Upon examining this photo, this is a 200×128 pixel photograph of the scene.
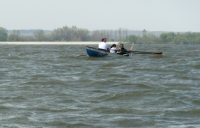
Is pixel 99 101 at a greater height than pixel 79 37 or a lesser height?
greater

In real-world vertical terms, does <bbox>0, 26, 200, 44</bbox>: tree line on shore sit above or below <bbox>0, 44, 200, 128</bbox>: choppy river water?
below

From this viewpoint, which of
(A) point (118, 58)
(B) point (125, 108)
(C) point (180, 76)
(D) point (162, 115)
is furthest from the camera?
(A) point (118, 58)

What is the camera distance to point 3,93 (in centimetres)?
1590

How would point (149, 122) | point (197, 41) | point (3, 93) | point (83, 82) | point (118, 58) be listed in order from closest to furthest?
point (149, 122), point (3, 93), point (83, 82), point (118, 58), point (197, 41)

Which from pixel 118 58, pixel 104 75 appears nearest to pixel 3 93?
pixel 104 75

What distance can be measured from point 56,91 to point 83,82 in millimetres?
2895

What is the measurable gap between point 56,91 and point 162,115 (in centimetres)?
467

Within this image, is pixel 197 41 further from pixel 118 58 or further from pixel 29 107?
pixel 29 107

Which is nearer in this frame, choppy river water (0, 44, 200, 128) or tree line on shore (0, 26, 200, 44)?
choppy river water (0, 44, 200, 128)

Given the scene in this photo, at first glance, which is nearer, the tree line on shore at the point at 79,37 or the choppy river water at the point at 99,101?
the choppy river water at the point at 99,101

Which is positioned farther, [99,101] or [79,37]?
[79,37]

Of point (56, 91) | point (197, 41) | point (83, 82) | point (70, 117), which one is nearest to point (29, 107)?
point (70, 117)

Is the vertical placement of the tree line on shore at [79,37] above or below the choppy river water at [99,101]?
below

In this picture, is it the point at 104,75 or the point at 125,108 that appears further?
the point at 104,75
